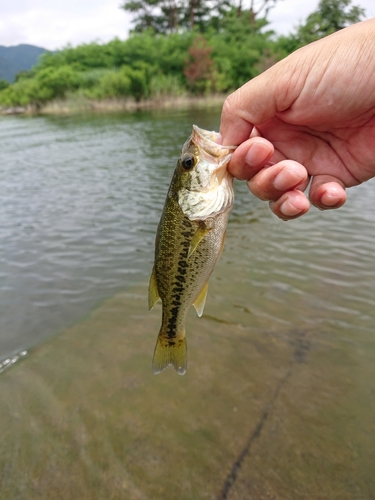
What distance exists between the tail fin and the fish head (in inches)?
45.4

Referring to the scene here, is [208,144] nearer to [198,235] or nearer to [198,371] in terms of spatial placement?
[198,235]

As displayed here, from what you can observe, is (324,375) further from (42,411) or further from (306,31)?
(306,31)

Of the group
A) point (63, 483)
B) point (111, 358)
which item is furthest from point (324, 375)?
point (63, 483)

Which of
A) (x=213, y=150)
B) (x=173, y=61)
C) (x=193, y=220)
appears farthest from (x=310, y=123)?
(x=173, y=61)

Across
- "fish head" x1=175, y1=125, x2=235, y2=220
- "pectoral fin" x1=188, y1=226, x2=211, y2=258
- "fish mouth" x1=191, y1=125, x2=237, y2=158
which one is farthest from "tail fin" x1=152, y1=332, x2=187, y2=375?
"fish mouth" x1=191, y1=125, x2=237, y2=158

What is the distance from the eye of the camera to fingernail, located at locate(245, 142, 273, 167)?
252 centimetres

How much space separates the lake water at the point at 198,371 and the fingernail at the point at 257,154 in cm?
266

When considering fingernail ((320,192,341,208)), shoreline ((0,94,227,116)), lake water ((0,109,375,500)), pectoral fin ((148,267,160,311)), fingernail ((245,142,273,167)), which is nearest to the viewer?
fingernail ((245,142,273,167))

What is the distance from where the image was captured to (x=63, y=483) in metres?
3.24

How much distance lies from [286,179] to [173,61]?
5741 cm

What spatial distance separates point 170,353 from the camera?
3.12 m

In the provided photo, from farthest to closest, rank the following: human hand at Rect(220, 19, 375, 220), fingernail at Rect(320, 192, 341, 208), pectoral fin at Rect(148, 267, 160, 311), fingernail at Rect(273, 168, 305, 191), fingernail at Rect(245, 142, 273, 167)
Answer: pectoral fin at Rect(148, 267, 160, 311), fingernail at Rect(320, 192, 341, 208), fingernail at Rect(273, 168, 305, 191), fingernail at Rect(245, 142, 273, 167), human hand at Rect(220, 19, 375, 220)

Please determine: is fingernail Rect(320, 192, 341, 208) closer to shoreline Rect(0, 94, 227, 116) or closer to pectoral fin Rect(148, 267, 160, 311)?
pectoral fin Rect(148, 267, 160, 311)

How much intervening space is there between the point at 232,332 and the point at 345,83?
352 centimetres
